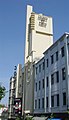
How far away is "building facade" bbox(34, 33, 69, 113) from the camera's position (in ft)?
95.3

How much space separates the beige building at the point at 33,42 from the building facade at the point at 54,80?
4.60 m

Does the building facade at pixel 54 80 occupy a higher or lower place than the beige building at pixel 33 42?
lower

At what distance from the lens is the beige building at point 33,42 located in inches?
1842

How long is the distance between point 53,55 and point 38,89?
9.46 meters

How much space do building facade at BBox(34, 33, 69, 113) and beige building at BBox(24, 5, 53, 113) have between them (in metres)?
4.60

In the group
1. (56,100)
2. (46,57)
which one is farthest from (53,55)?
(56,100)

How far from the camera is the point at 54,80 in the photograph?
3278 cm

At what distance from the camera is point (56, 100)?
1243 inches

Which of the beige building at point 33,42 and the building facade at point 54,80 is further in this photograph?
the beige building at point 33,42

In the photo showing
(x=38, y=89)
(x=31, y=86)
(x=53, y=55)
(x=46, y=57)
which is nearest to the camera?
(x=53, y=55)

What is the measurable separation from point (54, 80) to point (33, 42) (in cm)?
1785

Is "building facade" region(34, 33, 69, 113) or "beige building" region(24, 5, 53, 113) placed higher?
"beige building" region(24, 5, 53, 113)

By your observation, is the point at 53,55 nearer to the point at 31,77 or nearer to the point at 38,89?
the point at 38,89

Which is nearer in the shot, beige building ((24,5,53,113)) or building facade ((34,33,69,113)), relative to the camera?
building facade ((34,33,69,113))
